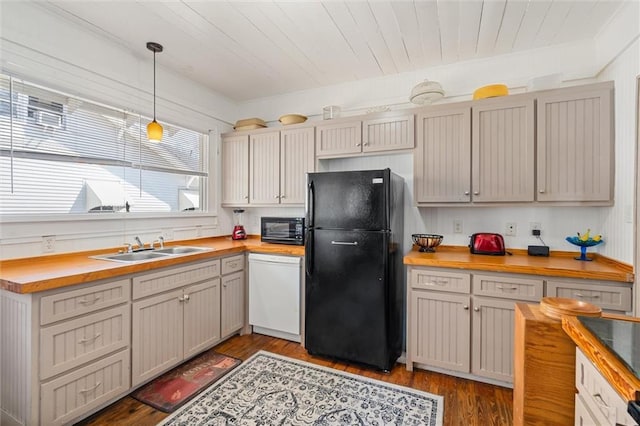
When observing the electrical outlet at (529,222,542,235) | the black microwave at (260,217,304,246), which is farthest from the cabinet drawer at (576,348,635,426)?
the black microwave at (260,217,304,246)

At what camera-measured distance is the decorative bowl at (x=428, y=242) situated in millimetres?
2691

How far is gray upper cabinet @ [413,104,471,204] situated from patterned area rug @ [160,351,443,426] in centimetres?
157

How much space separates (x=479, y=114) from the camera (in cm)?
246

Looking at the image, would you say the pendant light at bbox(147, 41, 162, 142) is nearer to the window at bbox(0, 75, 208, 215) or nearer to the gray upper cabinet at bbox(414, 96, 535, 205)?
the window at bbox(0, 75, 208, 215)

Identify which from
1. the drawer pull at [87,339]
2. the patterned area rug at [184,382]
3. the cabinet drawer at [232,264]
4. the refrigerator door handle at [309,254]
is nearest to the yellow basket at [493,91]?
the refrigerator door handle at [309,254]

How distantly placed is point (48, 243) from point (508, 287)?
10.9 feet

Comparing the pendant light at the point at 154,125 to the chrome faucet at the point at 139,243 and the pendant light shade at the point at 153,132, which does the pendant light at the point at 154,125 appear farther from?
the chrome faucet at the point at 139,243

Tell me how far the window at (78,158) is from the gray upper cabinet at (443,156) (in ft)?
8.25

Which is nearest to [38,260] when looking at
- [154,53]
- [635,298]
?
[154,53]

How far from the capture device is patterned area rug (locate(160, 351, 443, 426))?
73.0 inches

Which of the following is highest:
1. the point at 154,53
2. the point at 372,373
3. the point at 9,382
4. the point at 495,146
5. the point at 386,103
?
the point at 154,53

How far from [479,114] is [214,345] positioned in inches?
125

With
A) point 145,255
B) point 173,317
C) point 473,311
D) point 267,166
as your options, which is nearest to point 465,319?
point 473,311

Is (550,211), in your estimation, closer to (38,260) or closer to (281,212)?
(281,212)
